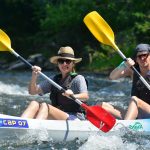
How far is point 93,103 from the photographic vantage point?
11477 mm

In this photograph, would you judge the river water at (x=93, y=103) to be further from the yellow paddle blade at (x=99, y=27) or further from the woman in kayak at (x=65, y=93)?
the yellow paddle blade at (x=99, y=27)

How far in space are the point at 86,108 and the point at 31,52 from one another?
68.6ft

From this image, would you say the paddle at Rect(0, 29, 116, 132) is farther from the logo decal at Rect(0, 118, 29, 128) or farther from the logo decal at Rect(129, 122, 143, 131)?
the logo decal at Rect(0, 118, 29, 128)

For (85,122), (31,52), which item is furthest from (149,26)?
(85,122)

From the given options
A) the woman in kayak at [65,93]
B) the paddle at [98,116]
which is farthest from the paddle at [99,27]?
the paddle at [98,116]

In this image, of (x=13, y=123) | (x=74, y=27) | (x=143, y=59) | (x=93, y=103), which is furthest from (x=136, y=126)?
(x=74, y=27)

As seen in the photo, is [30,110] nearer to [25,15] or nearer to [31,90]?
[31,90]

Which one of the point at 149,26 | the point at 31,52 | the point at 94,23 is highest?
the point at 94,23

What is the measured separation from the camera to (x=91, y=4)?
2253cm

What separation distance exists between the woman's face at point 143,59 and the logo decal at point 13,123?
62.5 inches

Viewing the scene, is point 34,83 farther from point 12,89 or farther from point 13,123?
point 12,89

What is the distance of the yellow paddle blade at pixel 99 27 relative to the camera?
7.80 m

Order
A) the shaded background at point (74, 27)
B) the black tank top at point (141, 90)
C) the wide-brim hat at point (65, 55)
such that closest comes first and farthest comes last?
the wide-brim hat at point (65, 55) → the black tank top at point (141, 90) → the shaded background at point (74, 27)

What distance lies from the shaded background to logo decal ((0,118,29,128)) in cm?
1353
